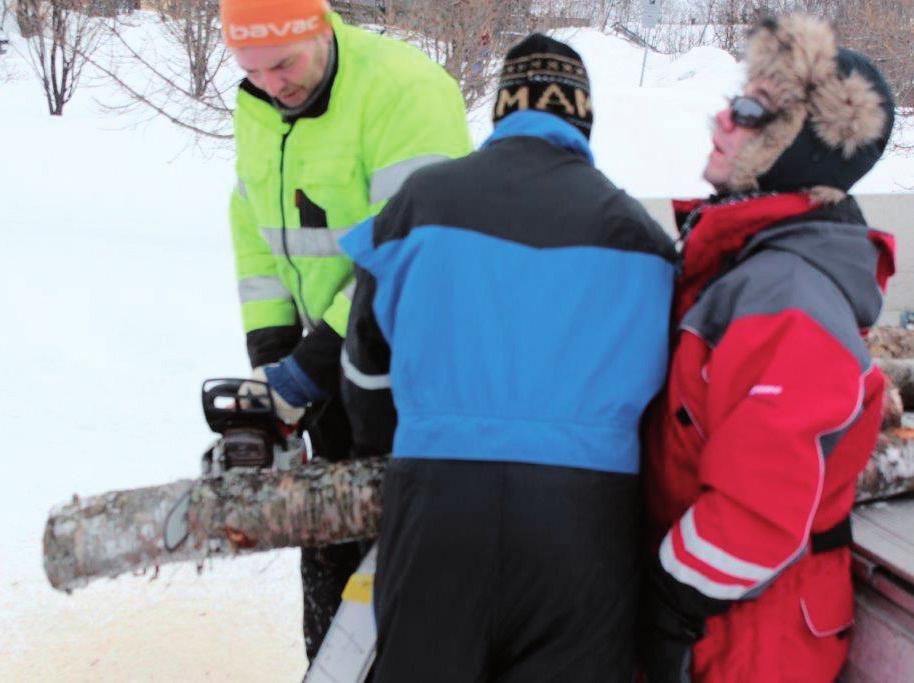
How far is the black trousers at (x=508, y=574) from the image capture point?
1373 millimetres

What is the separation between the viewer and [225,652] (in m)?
2.81

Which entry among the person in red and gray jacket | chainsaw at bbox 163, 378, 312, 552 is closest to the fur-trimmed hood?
the person in red and gray jacket

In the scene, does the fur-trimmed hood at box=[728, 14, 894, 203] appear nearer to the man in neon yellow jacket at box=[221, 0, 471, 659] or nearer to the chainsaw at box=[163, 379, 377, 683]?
the man in neon yellow jacket at box=[221, 0, 471, 659]

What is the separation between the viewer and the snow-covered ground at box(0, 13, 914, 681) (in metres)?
2.83

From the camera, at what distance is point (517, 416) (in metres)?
1.38

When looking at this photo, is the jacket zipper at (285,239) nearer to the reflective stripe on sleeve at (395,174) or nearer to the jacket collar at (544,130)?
the reflective stripe on sleeve at (395,174)

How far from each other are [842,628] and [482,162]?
Result: 39.7 inches

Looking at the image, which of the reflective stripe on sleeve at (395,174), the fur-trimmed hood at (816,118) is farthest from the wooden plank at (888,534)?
the reflective stripe on sleeve at (395,174)

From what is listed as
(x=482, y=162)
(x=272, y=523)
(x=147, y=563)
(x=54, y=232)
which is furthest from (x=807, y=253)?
(x=54, y=232)

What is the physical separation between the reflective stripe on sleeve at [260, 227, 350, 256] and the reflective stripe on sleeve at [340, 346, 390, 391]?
0.42 meters

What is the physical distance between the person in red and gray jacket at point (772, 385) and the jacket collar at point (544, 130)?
0.80 feet

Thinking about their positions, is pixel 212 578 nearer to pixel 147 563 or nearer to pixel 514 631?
pixel 147 563

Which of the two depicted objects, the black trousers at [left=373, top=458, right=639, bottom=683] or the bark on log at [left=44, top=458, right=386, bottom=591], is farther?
the bark on log at [left=44, top=458, right=386, bottom=591]

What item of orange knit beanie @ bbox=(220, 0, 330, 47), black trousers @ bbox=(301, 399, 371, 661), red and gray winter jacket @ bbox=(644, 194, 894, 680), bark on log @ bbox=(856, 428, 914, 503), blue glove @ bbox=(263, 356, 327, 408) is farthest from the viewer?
black trousers @ bbox=(301, 399, 371, 661)
